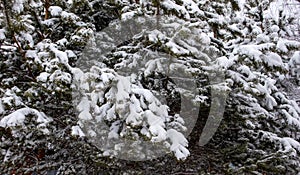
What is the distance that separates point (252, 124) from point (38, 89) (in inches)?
109

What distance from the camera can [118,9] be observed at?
4562 millimetres

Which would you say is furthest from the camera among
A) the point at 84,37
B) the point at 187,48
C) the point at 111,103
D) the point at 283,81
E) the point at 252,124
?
the point at 283,81

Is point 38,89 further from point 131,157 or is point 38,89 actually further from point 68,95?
point 131,157

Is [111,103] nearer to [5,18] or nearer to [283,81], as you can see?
[5,18]

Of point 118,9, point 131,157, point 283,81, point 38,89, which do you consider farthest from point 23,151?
point 283,81

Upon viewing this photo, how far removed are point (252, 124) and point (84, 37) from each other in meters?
2.45

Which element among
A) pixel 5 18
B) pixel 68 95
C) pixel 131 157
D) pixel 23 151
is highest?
pixel 5 18

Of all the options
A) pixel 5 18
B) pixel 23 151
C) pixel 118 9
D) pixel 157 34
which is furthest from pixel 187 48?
pixel 23 151

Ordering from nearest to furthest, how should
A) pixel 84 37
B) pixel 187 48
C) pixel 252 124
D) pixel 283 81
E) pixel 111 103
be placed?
pixel 111 103, pixel 187 48, pixel 84 37, pixel 252 124, pixel 283 81

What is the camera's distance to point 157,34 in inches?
149

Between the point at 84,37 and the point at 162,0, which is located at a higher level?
the point at 162,0

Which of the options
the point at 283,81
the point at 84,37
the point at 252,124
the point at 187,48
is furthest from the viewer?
the point at 283,81

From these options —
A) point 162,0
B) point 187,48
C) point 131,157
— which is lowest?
point 131,157

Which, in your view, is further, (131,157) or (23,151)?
(23,151)
